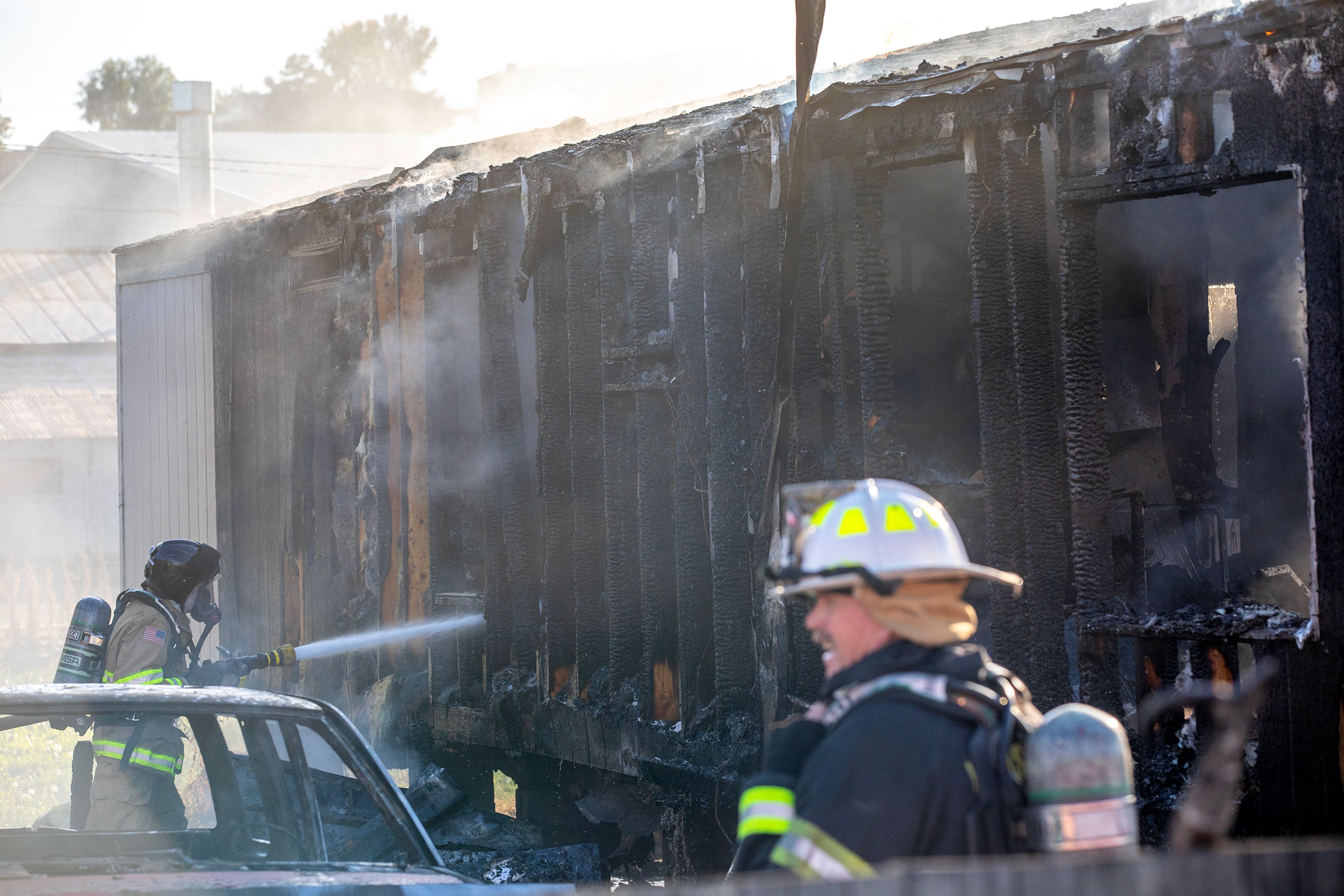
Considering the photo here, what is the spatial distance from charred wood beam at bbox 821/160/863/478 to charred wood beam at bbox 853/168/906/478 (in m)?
0.05

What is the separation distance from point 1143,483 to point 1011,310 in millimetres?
2907

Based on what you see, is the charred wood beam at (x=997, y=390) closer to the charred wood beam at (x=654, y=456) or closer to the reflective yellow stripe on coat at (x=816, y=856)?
the charred wood beam at (x=654, y=456)

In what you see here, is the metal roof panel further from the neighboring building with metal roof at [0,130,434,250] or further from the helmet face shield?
the helmet face shield

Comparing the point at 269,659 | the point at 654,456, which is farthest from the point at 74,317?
the point at 654,456

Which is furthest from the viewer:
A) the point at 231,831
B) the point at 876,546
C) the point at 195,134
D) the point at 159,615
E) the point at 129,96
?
the point at 129,96

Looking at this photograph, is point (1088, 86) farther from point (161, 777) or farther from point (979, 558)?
point (161, 777)

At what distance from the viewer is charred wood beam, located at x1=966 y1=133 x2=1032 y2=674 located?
14.6ft

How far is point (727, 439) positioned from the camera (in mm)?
5387

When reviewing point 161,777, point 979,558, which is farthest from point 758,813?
point 979,558

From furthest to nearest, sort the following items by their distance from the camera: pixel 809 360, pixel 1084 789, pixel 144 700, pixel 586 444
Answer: pixel 586 444 → pixel 809 360 → pixel 144 700 → pixel 1084 789

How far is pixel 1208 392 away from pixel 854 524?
6007mm

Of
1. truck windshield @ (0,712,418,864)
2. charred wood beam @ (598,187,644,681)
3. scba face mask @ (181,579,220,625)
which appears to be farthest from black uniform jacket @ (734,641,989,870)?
scba face mask @ (181,579,220,625)

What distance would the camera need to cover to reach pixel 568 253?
20.3ft

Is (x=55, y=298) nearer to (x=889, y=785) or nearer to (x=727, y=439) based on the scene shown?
(x=727, y=439)
